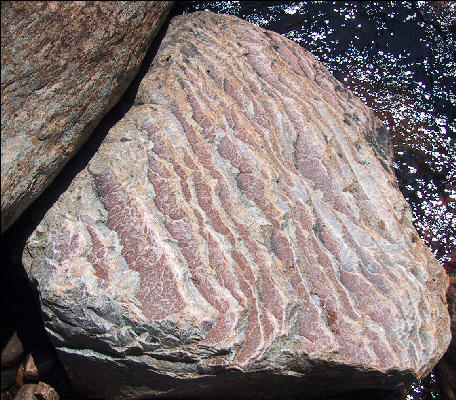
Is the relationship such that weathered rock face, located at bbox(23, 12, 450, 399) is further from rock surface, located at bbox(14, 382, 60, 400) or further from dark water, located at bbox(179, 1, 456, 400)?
dark water, located at bbox(179, 1, 456, 400)

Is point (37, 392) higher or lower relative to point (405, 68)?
lower

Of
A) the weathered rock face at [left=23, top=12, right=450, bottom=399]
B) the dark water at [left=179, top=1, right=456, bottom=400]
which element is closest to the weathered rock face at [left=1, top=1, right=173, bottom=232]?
the weathered rock face at [left=23, top=12, right=450, bottom=399]

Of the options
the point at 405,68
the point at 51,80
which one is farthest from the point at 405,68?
the point at 51,80

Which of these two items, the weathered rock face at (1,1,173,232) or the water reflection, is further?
A: the water reflection

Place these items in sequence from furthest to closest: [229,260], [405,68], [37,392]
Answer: [405,68] → [37,392] → [229,260]

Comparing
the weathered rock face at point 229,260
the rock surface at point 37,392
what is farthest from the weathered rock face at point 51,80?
the rock surface at point 37,392

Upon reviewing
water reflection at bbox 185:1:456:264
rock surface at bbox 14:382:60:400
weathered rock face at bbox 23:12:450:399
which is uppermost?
water reflection at bbox 185:1:456:264

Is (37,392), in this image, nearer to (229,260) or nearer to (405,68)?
(229,260)
